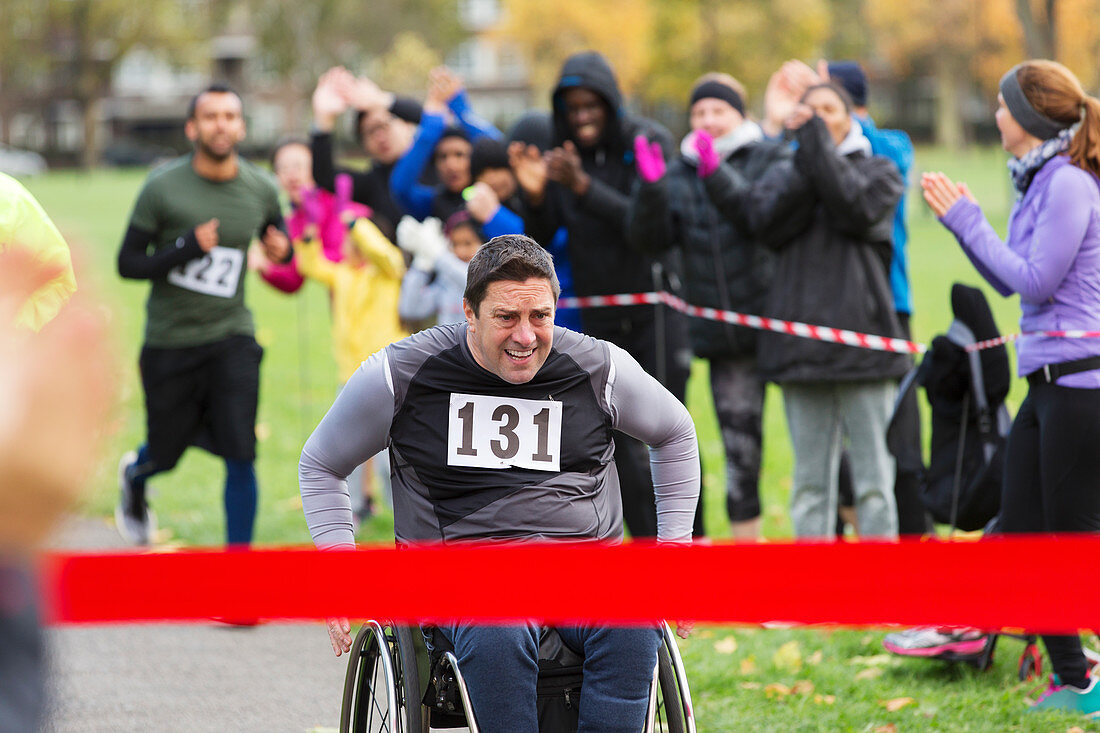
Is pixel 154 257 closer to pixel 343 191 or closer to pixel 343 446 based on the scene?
pixel 343 191

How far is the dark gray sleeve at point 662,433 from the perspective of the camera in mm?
3793

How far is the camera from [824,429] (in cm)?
588

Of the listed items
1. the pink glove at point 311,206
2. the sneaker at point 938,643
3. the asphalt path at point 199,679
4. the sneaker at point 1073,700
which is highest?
the pink glove at point 311,206

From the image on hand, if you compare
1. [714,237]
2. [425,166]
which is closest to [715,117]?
[714,237]

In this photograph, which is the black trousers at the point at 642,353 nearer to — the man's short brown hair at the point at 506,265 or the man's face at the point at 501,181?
the man's face at the point at 501,181

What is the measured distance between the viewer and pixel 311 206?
865 cm

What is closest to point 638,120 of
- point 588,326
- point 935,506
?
point 588,326

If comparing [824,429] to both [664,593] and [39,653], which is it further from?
[39,653]

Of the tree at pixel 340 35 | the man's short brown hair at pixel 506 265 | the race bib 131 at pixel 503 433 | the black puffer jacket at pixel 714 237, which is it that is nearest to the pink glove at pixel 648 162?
the black puffer jacket at pixel 714 237

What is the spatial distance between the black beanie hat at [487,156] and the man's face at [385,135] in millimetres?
1242

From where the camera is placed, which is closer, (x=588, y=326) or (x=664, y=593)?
(x=664, y=593)

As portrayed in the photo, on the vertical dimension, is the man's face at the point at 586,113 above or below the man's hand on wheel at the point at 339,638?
above

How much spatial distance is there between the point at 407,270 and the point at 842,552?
5258mm

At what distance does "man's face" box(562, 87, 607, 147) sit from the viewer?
6.56m
